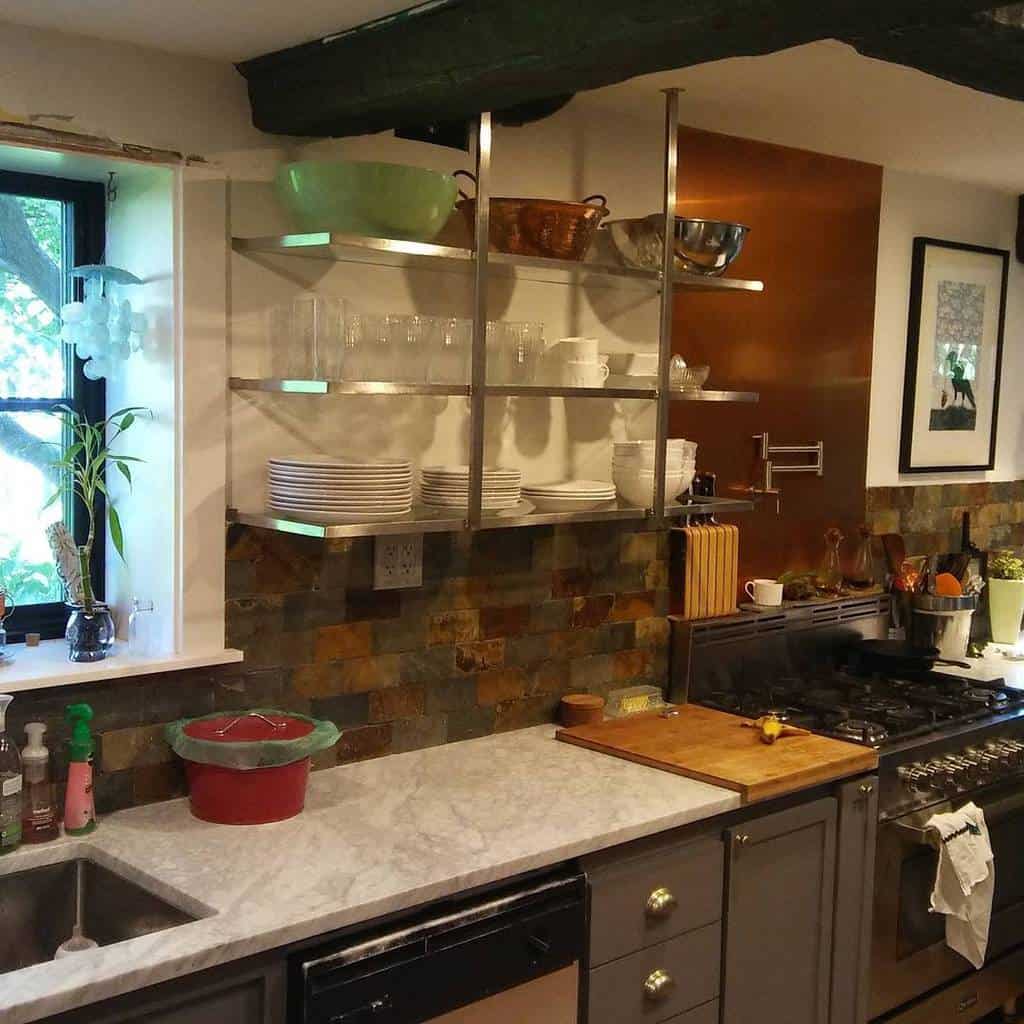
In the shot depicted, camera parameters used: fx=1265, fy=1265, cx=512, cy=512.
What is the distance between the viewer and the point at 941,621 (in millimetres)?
4027

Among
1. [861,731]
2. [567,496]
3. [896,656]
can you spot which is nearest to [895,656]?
[896,656]

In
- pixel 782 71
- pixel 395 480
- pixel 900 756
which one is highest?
pixel 782 71

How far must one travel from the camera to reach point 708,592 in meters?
3.36

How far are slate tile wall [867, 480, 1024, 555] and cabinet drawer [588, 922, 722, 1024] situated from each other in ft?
5.92

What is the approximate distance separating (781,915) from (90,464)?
1.73 metres

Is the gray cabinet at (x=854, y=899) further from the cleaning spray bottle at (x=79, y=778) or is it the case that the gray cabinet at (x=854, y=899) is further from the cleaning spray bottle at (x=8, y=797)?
the cleaning spray bottle at (x=8, y=797)

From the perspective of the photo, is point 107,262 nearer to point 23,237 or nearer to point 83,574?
point 23,237

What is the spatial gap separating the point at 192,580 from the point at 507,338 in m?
0.83

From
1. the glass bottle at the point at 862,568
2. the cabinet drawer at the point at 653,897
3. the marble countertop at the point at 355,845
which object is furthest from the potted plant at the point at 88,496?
the glass bottle at the point at 862,568

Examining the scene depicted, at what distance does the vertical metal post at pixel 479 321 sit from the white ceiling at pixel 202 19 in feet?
1.40

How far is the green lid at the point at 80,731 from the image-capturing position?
7.34 feet

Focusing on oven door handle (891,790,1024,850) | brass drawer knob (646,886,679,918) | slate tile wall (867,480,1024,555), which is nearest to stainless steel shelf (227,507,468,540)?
brass drawer knob (646,886,679,918)

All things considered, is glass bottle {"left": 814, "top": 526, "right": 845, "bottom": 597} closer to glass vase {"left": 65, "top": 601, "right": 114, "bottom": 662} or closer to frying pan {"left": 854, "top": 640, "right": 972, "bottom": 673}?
frying pan {"left": 854, "top": 640, "right": 972, "bottom": 673}

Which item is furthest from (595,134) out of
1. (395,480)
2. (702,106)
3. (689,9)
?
Answer: (689,9)
